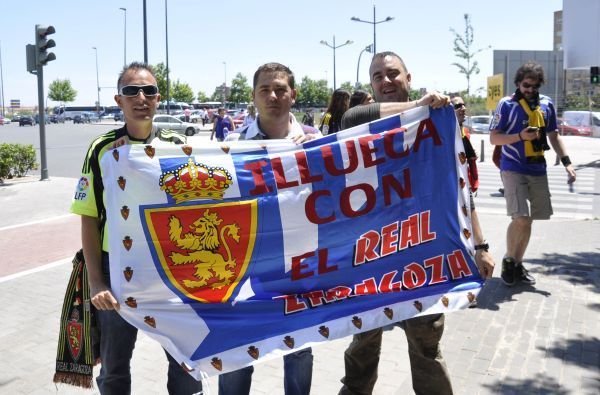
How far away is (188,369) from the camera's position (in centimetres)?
261

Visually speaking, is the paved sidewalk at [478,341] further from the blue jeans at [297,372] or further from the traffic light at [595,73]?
the traffic light at [595,73]

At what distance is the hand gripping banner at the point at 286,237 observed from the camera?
2.66 metres

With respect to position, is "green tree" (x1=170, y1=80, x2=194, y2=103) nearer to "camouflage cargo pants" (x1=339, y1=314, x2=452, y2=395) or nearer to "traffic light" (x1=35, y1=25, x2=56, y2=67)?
"traffic light" (x1=35, y1=25, x2=56, y2=67)

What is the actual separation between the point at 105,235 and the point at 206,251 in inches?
19.2

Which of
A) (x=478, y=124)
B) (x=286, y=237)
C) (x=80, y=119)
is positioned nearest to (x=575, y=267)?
(x=286, y=237)

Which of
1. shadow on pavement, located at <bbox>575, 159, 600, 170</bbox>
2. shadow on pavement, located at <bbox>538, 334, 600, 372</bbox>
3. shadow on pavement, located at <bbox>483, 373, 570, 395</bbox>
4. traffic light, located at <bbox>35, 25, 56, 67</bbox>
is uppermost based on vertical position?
traffic light, located at <bbox>35, 25, 56, 67</bbox>

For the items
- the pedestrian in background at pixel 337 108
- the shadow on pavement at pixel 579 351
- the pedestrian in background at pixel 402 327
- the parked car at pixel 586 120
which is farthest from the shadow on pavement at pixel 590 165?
the pedestrian in background at pixel 402 327

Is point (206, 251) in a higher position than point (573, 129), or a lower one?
lower

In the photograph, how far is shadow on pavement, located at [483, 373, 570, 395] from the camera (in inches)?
137

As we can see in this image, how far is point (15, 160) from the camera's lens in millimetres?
14742

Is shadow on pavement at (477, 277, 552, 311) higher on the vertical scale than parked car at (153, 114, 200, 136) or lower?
lower

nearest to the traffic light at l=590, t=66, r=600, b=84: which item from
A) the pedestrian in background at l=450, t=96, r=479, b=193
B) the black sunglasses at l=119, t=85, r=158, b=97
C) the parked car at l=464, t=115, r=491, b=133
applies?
the parked car at l=464, t=115, r=491, b=133

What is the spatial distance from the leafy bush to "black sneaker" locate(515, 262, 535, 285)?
513 inches

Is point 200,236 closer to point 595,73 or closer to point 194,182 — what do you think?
point 194,182
